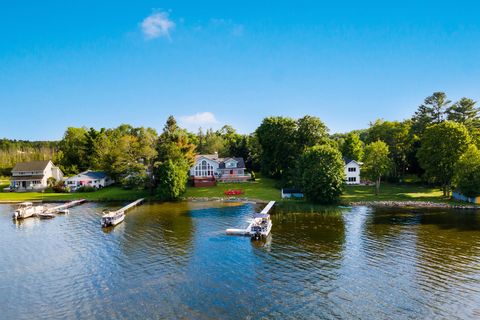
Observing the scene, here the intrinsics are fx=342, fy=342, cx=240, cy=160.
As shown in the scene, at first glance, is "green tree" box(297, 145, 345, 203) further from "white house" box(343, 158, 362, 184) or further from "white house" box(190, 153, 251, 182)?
"white house" box(190, 153, 251, 182)

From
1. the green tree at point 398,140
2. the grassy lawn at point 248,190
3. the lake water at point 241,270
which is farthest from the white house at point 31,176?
the green tree at point 398,140

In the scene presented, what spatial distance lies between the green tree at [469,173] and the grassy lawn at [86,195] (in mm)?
55915

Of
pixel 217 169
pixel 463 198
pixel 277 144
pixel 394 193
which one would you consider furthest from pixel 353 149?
pixel 217 169

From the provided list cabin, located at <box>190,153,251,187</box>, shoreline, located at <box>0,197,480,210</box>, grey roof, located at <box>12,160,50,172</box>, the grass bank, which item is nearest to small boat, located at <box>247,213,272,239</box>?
shoreline, located at <box>0,197,480,210</box>

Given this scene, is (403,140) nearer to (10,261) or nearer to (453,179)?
(453,179)

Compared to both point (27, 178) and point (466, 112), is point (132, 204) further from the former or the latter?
point (466, 112)

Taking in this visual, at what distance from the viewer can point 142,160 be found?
235 feet

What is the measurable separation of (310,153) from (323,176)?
5.75 metres

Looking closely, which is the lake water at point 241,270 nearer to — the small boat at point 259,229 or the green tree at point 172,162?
the small boat at point 259,229

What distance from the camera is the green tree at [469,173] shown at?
53906 millimetres

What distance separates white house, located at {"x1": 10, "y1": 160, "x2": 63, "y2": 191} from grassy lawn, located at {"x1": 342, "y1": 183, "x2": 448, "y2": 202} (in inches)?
2711

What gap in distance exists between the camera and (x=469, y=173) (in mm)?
54312

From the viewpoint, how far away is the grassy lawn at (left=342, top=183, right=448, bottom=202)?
200 ft

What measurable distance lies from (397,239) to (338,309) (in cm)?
1858
